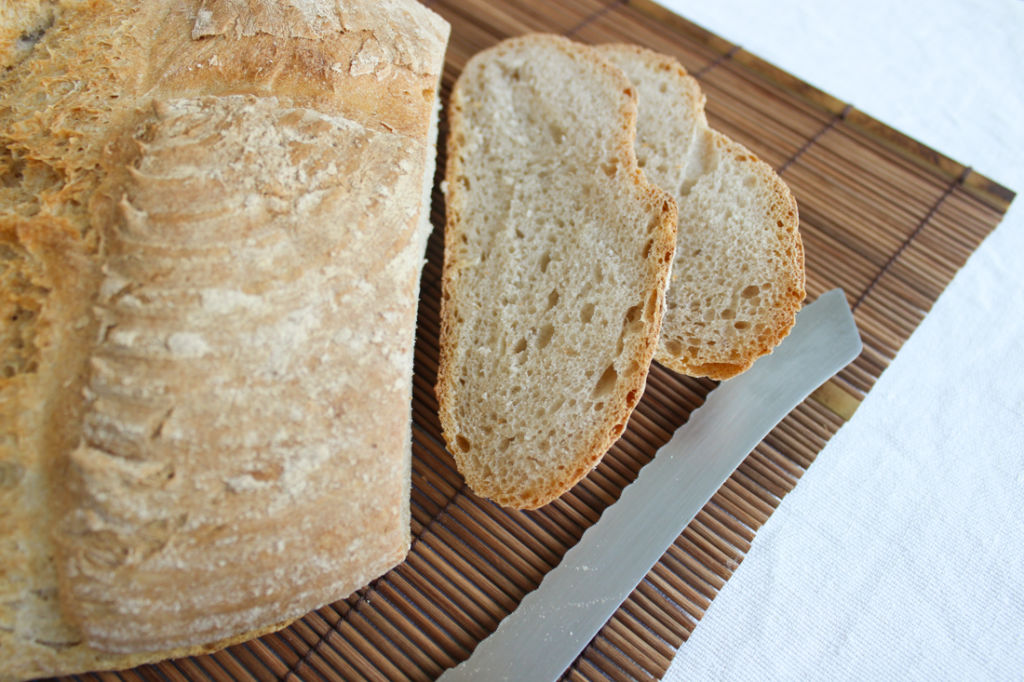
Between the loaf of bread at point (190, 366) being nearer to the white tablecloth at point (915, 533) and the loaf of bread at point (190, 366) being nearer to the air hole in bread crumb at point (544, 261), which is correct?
the air hole in bread crumb at point (544, 261)

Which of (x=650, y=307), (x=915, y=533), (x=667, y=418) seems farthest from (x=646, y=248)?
(x=915, y=533)

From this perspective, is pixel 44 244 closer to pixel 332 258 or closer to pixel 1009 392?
pixel 332 258

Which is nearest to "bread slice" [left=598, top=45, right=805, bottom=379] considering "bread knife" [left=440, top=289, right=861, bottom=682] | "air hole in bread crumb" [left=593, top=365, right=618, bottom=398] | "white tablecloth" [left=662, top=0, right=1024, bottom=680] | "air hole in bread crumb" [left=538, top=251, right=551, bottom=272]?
"bread knife" [left=440, top=289, right=861, bottom=682]

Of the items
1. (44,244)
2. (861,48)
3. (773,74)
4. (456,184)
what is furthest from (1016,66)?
(44,244)

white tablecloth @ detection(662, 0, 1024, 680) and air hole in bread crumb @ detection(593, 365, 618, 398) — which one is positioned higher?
air hole in bread crumb @ detection(593, 365, 618, 398)

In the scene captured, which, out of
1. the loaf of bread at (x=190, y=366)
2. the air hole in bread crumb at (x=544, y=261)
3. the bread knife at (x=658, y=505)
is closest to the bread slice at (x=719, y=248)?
the bread knife at (x=658, y=505)

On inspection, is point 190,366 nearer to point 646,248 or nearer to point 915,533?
point 646,248

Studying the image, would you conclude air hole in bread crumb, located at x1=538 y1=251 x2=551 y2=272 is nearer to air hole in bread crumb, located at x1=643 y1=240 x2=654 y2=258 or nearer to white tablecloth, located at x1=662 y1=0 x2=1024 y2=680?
air hole in bread crumb, located at x1=643 y1=240 x2=654 y2=258
